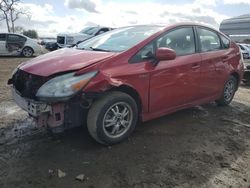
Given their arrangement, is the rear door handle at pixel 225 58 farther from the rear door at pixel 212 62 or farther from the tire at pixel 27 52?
the tire at pixel 27 52

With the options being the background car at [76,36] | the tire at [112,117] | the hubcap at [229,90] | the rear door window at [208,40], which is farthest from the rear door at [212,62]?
the background car at [76,36]

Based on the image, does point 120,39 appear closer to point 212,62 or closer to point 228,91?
point 212,62

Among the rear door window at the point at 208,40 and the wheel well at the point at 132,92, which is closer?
the wheel well at the point at 132,92

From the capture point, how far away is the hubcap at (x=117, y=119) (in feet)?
12.8

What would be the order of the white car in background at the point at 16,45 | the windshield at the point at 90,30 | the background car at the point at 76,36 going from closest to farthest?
the white car in background at the point at 16,45, the background car at the point at 76,36, the windshield at the point at 90,30

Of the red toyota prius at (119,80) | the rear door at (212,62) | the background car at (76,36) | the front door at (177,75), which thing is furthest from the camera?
the background car at (76,36)

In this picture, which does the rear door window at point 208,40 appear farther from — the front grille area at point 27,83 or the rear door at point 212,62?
the front grille area at point 27,83

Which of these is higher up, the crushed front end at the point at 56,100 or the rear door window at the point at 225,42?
the rear door window at the point at 225,42

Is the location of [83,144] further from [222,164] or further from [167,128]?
[222,164]

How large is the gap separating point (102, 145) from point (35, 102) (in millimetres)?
999

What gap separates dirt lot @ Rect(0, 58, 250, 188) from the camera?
3.24 m

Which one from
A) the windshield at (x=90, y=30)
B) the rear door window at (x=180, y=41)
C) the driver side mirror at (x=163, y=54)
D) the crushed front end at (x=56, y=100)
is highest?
the windshield at (x=90, y=30)

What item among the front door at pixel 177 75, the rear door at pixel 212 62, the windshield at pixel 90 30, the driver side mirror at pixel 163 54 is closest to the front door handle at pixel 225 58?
the rear door at pixel 212 62

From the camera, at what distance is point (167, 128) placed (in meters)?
4.71
